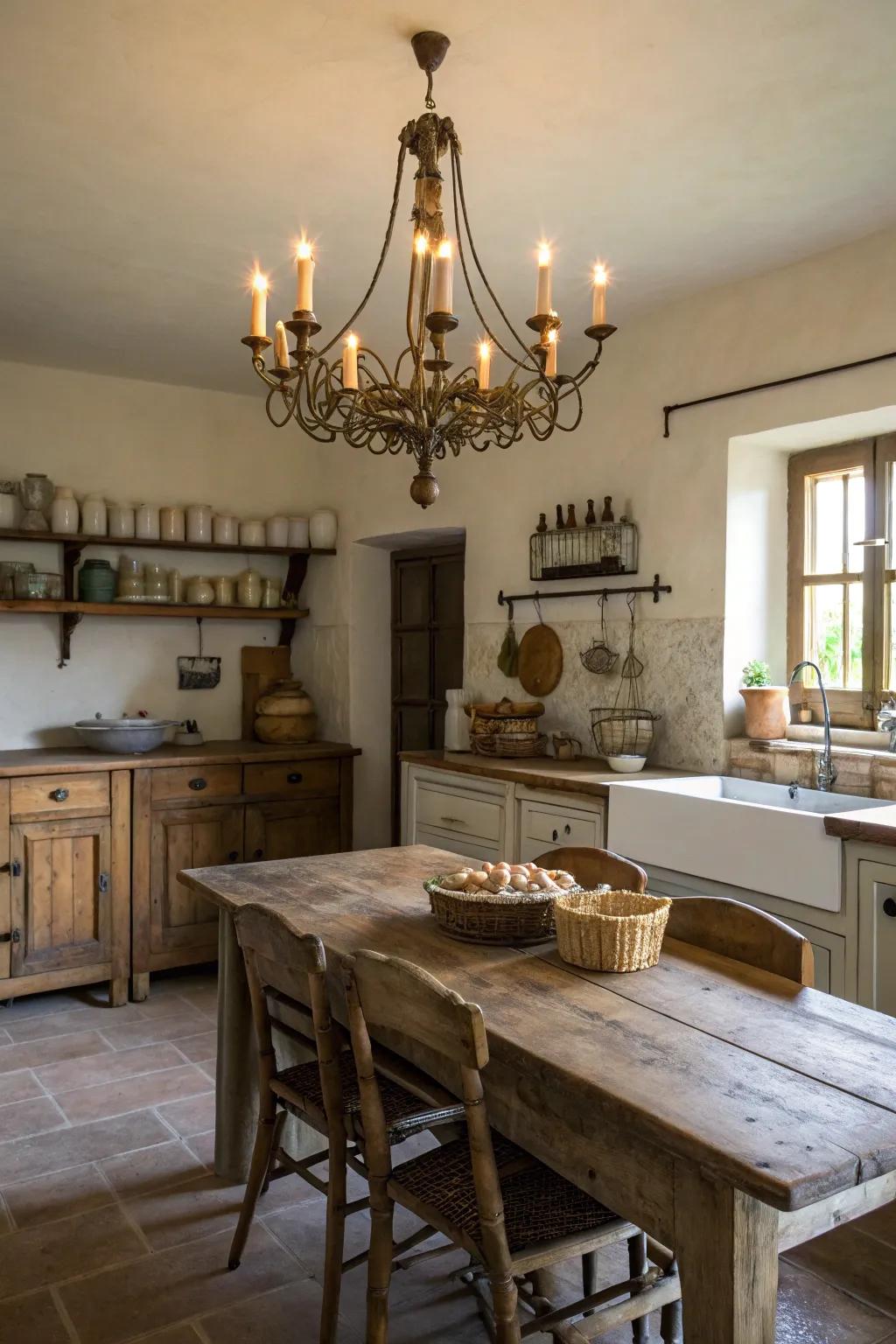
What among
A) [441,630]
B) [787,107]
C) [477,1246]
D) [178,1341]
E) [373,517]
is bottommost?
[178,1341]

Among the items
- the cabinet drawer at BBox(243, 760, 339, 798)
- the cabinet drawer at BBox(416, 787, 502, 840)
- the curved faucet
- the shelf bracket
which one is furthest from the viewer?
the shelf bracket

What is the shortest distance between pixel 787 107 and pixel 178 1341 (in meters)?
3.09

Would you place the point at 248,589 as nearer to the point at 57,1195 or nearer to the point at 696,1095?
the point at 57,1195

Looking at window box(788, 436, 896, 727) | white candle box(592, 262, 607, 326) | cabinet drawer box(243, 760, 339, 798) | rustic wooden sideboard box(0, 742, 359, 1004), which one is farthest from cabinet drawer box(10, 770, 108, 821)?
white candle box(592, 262, 607, 326)

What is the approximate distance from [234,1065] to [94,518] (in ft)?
9.52

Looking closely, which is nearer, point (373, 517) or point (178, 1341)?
point (178, 1341)

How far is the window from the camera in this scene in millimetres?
3455

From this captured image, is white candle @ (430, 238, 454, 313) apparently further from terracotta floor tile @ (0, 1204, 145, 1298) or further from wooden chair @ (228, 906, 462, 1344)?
terracotta floor tile @ (0, 1204, 145, 1298)

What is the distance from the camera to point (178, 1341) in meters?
2.12

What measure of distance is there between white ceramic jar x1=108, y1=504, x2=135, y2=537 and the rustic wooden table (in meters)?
3.17

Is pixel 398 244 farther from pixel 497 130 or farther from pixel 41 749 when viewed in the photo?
pixel 41 749

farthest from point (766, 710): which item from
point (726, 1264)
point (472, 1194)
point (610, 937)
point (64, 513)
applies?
point (64, 513)

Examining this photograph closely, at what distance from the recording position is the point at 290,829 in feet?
15.7

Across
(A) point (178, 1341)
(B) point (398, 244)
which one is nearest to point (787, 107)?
(B) point (398, 244)
